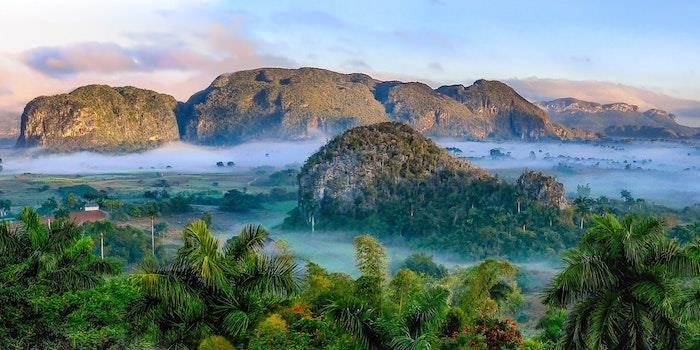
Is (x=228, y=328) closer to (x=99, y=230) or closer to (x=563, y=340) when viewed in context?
(x=563, y=340)

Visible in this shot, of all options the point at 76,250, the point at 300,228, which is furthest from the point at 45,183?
the point at 76,250

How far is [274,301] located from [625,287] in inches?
275

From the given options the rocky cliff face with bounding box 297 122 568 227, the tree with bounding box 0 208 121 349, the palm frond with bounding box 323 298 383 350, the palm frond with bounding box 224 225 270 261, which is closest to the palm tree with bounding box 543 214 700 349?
the palm frond with bounding box 323 298 383 350

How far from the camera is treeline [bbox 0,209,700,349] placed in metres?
11.3

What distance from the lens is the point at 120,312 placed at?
13.6 meters

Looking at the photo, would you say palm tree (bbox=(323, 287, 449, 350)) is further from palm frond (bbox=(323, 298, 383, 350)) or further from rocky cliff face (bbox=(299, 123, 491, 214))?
rocky cliff face (bbox=(299, 123, 491, 214))

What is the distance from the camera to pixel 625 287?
37.9ft

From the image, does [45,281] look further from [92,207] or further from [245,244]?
[92,207]

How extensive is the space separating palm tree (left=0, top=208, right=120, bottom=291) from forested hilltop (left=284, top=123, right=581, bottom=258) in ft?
172

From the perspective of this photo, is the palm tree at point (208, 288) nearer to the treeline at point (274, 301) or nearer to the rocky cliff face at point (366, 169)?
the treeline at point (274, 301)

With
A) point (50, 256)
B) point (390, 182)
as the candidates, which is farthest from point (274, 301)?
point (390, 182)

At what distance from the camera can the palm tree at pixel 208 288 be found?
12953 mm

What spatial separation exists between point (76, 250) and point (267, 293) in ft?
21.0

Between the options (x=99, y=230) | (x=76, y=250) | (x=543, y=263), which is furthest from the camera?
(x=543, y=263)
